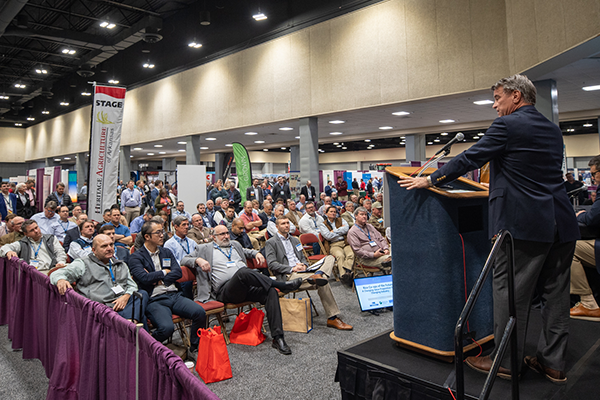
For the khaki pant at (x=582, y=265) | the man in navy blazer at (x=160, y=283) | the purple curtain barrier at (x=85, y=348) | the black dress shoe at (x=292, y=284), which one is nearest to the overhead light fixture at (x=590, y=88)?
the khaki pant at (x=582, y=265)

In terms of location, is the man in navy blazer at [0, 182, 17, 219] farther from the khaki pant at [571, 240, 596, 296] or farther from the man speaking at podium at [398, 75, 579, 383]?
the khaki pant at [571, 240, 596, 296]

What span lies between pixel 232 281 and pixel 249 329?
0.53m

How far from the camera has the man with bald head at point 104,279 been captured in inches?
128

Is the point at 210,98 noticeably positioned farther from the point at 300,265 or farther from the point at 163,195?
the point at 300,265

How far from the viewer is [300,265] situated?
4672 millimetres

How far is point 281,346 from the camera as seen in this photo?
3674 millimetres

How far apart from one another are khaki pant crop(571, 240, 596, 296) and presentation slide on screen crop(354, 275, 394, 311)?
6.49 feet

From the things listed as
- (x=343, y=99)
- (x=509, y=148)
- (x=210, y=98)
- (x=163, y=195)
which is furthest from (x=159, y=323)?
(x=210, y=98)

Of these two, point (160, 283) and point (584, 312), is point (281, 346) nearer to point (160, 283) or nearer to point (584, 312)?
point (160, 283)

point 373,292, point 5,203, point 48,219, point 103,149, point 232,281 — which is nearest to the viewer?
point 232,281

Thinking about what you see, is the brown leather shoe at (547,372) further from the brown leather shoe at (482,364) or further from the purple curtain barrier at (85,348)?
the purple curtain barrier at (85,348)

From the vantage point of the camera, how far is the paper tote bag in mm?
4203

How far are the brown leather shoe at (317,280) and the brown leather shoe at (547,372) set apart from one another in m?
2.33

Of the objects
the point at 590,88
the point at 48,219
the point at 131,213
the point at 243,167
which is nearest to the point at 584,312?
the point at 48,219
